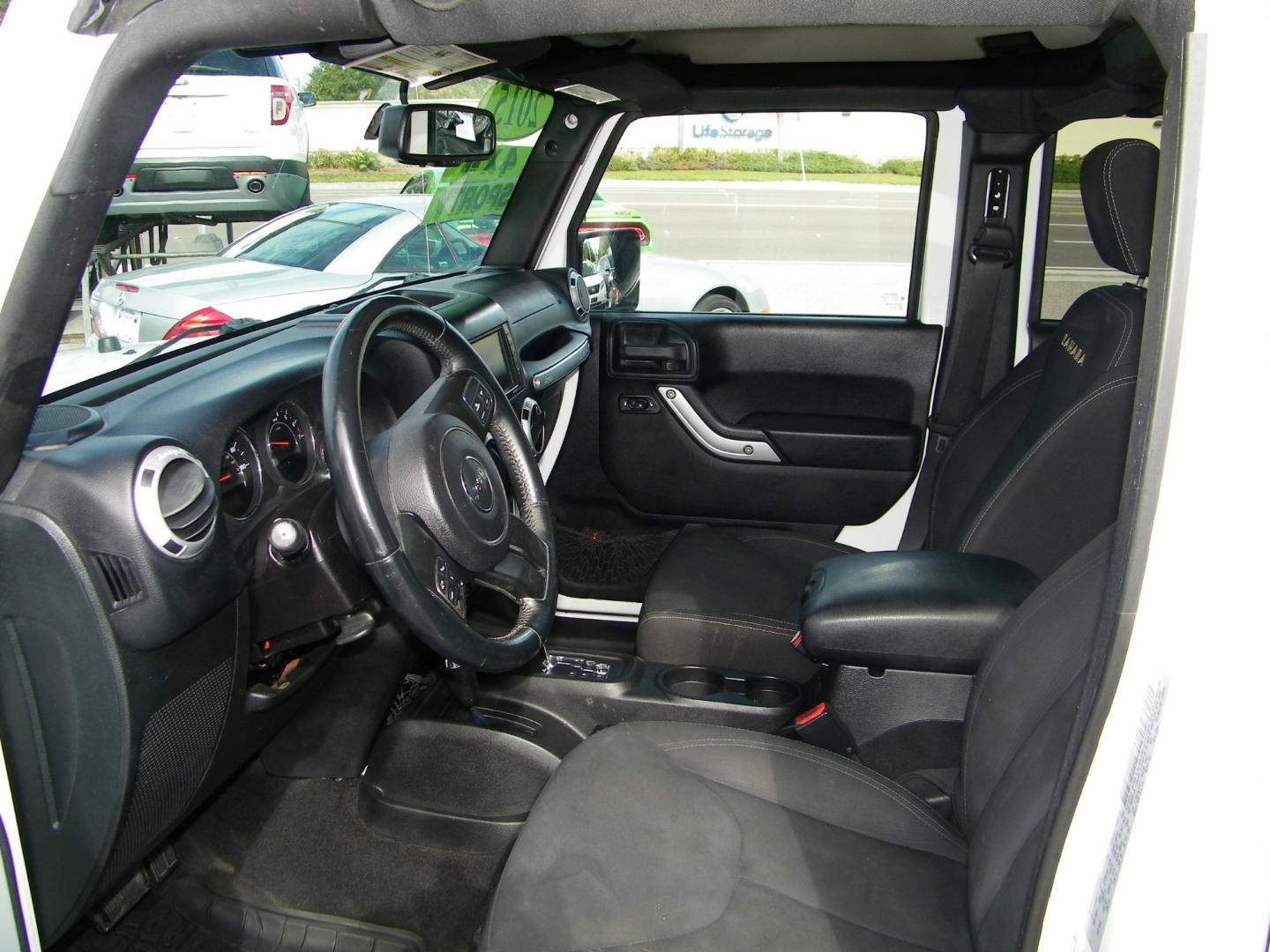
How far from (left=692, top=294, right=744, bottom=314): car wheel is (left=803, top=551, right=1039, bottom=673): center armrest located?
58.8 inches

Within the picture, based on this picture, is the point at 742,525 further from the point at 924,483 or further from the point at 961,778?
the point at 961,778

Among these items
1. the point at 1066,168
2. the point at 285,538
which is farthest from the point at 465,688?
the point at 1066,168

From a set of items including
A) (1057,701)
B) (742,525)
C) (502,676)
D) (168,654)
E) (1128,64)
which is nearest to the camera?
(1057,701)

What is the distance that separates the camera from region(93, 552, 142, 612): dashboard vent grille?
3.74 feet

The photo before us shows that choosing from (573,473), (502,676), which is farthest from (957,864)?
(573,473)

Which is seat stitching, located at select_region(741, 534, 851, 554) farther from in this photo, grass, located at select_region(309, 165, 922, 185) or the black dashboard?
the black dashboard

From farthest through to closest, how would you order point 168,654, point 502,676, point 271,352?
point 502,676
point 271,352
point 168,654

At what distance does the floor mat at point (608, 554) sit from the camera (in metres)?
3.01

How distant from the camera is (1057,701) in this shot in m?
1.11

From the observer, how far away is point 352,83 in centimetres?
193

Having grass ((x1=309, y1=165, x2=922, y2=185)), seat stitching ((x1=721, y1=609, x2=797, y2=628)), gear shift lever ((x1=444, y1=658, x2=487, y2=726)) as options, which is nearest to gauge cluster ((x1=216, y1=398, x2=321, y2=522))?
gear shift lever ((x1=444, y1=658, x2=487, y2=726))

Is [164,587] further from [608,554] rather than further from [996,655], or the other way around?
[608,554]

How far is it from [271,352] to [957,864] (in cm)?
130

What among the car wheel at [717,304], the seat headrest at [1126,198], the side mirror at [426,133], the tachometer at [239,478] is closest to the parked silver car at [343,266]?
the car wheel at [717,304]
